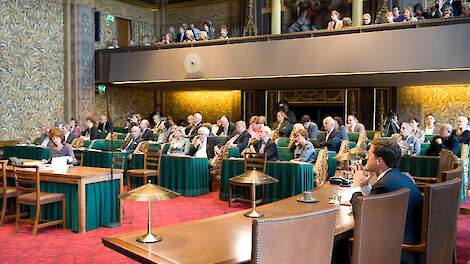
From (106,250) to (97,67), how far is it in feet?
35.9

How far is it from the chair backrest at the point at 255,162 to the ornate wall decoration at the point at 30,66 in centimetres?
831

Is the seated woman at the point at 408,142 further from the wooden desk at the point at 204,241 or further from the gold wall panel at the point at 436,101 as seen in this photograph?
the gold wall panel at the point at 436,101

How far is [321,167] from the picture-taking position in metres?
7.43

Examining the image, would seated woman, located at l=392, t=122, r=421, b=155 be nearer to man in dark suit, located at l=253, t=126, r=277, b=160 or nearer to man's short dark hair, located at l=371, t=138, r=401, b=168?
man in dark suit, located at l=253, t=126, r=277, b=160

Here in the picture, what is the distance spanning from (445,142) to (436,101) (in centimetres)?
661

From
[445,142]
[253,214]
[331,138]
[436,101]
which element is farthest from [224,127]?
[253,214]

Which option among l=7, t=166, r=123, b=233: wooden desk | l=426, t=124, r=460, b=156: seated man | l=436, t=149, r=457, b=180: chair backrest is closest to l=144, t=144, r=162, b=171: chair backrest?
l=7, t=166, r=123, b=233: wooden desk

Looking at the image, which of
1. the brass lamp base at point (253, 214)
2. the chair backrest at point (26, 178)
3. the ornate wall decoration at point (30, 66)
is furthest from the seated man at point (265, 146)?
the ornate wall decoration at point (30, 66)

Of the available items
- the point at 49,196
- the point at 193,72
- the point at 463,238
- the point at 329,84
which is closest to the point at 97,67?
the point at 193,72

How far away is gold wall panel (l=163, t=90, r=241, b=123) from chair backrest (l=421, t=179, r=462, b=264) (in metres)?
13.6

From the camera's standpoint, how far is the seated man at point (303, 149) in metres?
7.41

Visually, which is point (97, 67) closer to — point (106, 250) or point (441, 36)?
point (441, 36)

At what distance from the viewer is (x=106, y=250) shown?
5.13 m

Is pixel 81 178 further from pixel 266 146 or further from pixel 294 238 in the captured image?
pixel 294 238
